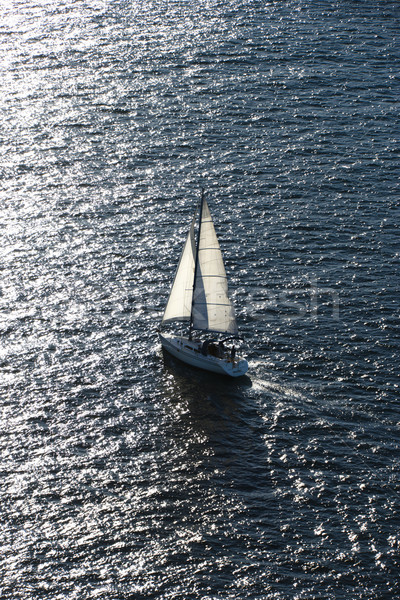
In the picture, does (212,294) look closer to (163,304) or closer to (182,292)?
(182,292)

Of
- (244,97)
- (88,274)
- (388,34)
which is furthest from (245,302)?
(388,34)

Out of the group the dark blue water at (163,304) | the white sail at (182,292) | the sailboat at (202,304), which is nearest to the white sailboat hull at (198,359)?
the sailboat at (202,304)

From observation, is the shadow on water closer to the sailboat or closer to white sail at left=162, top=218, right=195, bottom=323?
the sailboat

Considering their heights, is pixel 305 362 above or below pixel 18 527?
above

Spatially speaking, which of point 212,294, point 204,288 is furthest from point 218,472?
point 204,288

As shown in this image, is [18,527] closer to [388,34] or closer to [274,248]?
[274,248]

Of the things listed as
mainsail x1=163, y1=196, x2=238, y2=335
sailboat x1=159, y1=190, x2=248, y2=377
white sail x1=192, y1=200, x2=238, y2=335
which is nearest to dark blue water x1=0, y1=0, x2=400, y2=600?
sailboat x1=159, y1=190, x2=248, y2=377
